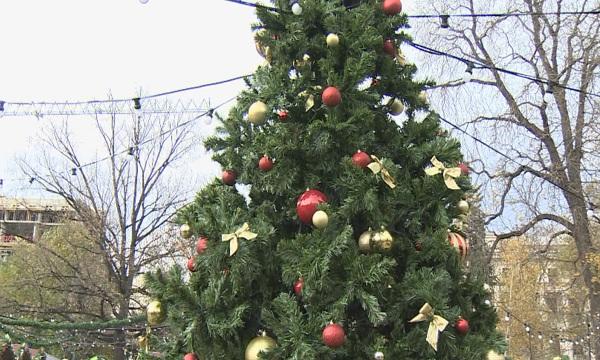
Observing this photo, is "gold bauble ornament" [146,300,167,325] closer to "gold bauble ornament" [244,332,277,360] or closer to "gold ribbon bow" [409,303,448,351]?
"gold bauble ornament" [244,332,277,360]

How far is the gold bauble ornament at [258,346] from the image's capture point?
2299 millimetres

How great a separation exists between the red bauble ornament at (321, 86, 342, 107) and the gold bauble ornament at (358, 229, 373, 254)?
587mm

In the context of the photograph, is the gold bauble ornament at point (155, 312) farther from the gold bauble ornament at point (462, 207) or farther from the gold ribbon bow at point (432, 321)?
the gold bauble ornament at point (462, 207)

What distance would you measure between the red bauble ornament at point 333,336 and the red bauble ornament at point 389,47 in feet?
4.67

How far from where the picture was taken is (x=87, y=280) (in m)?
17.0

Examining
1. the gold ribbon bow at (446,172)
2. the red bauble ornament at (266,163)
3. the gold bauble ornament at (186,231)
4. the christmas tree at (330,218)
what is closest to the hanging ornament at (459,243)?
the christmas tree at (330,218)

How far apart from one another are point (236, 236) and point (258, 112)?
62 cm

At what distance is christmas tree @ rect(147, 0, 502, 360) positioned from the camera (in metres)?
2.28

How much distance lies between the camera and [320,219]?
7.54 feet

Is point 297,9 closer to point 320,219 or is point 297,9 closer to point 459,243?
point 320,219

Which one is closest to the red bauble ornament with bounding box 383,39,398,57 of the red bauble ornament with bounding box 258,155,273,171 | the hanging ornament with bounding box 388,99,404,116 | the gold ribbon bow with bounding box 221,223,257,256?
the hanging ornament with bounding box 388,99,404,116

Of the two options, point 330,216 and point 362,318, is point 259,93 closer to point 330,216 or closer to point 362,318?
point 330,216

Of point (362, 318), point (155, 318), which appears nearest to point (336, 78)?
point (362, 318)

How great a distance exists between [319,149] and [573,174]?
1089 centimetres
